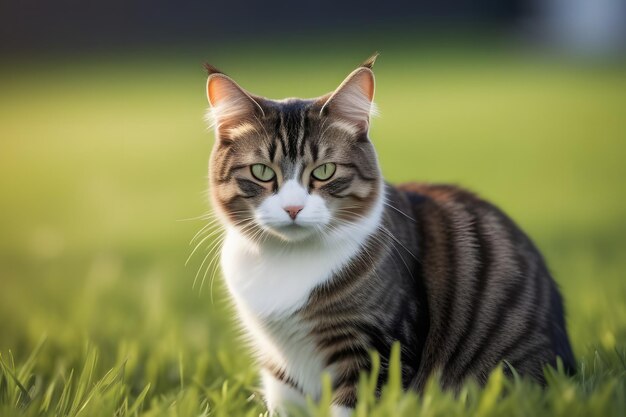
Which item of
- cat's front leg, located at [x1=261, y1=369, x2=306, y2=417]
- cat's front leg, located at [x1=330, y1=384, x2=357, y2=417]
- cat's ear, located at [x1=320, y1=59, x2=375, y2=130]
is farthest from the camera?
cat's front leg, located at [x1=261, y1=369, x2=306, y2=417]

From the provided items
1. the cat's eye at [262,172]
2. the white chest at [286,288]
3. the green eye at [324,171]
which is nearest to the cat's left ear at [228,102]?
the cat's eye at [262,172]

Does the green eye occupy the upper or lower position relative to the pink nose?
upper

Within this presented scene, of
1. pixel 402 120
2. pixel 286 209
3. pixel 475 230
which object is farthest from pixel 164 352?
pixel 402 120

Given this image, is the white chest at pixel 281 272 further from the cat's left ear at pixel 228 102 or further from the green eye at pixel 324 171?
the cat's left ear at pixel 228 102

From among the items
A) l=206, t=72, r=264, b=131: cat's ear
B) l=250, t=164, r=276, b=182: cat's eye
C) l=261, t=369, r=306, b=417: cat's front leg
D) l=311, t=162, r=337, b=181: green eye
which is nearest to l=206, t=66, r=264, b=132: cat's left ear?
l=206, t=72, r=264, b=131: cat's ear

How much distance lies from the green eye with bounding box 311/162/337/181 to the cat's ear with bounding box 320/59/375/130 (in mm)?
187

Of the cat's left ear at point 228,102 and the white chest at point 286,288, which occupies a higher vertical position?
the cat's left ear at point 228,102

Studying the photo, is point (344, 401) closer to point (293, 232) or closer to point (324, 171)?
point (293, 232)

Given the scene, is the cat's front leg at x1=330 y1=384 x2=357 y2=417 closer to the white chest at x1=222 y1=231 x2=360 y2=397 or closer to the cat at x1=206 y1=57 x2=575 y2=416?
the cat at x1=206 y1=57 x2=575 y2=416

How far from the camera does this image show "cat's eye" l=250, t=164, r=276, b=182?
2.79 m

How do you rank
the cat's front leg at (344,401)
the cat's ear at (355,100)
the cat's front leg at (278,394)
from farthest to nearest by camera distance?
the cat's front leg at (278,394)
the cat's ear at (355,100)
the cat's front leg at (344,401)

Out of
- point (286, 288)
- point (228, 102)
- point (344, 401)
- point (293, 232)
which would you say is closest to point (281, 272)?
point (286, 288)

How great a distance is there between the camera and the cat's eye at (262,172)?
2.79 meters

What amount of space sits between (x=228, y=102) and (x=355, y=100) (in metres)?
0.46
